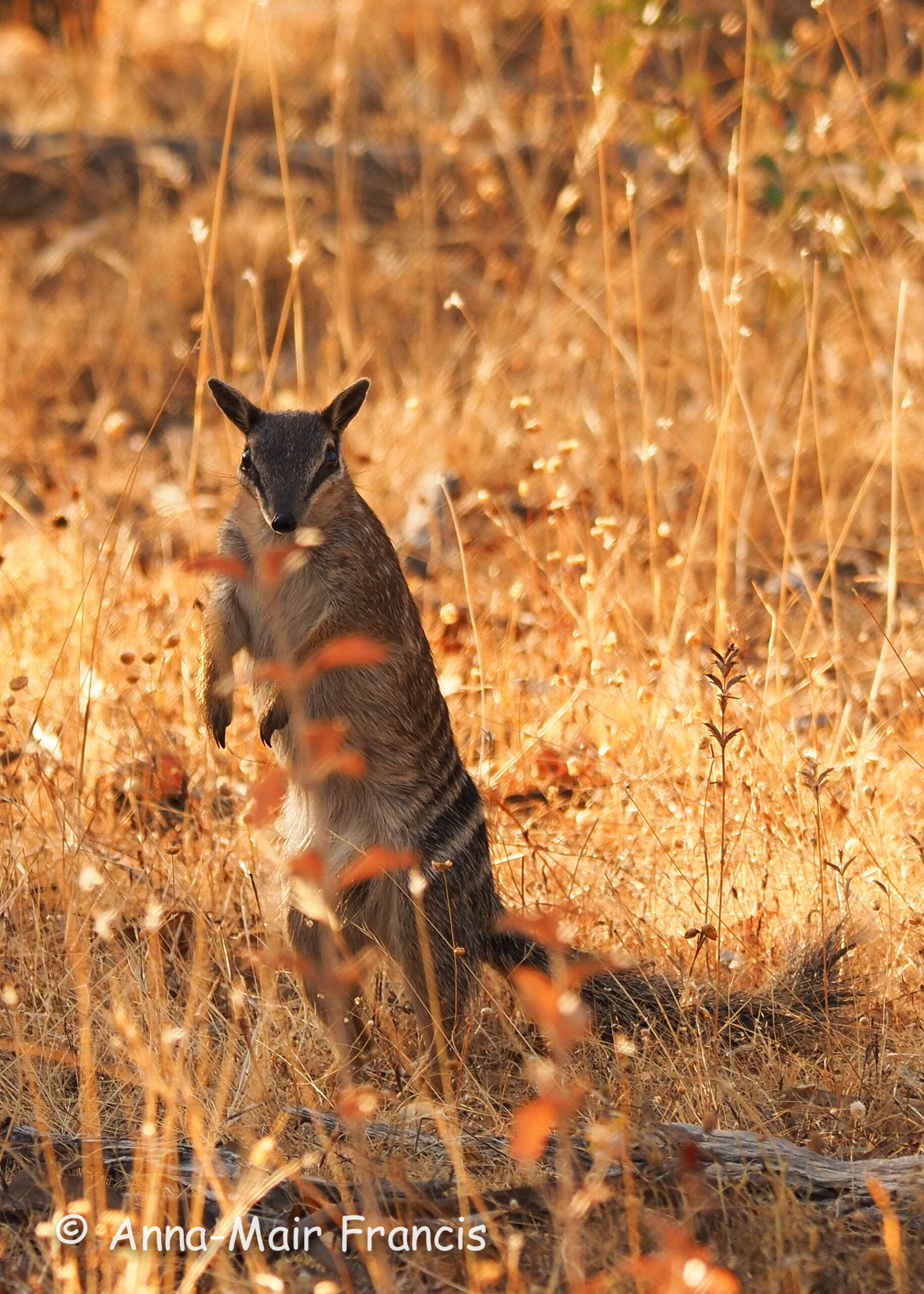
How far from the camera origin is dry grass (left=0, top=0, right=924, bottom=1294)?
Result: 12.4ft

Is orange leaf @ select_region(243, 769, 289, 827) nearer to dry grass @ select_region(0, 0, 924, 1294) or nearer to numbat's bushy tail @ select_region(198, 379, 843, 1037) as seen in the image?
dry grass @ select_region(0, 0, 924, 1294)

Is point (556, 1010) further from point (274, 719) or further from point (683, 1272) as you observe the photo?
point (274, 719)

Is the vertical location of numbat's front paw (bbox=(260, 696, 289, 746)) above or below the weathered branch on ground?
above

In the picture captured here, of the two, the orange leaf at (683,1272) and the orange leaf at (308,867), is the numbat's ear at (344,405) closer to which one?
the orange leaf at (308,867)

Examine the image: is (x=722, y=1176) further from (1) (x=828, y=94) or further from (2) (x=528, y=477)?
(1) (x=828, y=94)

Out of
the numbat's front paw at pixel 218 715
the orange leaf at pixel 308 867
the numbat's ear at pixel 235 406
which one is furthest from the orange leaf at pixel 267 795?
the numbat's ear at pixel 235 406

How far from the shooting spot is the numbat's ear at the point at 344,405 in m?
4.33

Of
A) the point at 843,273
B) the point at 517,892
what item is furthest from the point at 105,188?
the point at 517,892

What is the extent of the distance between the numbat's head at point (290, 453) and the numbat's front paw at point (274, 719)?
0.48m

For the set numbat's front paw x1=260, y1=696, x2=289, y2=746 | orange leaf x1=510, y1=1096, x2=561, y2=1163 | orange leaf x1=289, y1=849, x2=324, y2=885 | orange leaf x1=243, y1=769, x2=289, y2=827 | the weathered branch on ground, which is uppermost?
numbat's front paw x1=260, y1=696, x2=289, y2=746

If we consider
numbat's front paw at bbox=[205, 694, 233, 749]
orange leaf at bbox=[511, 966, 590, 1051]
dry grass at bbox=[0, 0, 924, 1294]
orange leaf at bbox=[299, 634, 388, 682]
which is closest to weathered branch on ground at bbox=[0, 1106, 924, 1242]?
dry grass at bbox=[0, 0, 924, 1294]

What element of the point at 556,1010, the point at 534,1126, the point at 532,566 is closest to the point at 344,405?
the point at 532,566

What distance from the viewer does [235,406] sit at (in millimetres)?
4285

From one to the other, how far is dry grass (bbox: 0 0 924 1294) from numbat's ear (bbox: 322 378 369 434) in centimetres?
51
